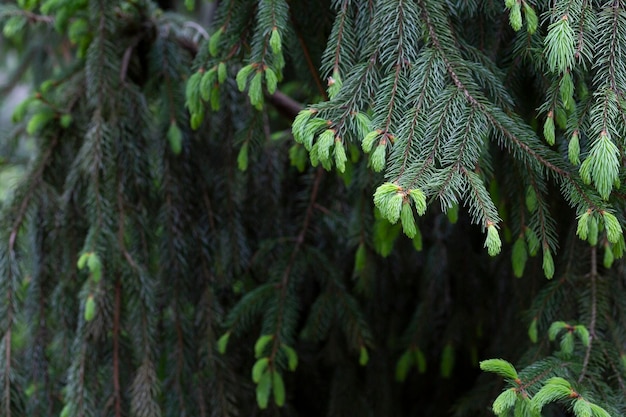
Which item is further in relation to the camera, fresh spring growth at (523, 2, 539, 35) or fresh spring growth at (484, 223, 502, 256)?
fresh spring growth at (523, 2, 539, 35)

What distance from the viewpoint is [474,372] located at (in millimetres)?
2936

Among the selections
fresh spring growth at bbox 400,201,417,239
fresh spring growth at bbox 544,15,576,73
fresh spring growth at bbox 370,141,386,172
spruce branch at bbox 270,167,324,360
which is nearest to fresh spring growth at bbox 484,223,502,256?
fresh spring growth at bbox 400,201,417,239

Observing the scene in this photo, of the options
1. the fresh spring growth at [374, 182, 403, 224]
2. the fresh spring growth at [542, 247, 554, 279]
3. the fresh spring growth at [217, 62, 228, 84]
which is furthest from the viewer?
the fresh spring growth at [217, 62, 228, 84]

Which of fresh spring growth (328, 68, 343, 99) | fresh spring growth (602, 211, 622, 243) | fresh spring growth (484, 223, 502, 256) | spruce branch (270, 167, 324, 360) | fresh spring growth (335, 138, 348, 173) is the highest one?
fresh spring growth (328, 68, 343, 99)

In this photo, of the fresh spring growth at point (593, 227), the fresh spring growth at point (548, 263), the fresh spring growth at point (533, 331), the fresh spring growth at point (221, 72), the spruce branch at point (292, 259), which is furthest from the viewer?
the spruce branch at point (292, 259)

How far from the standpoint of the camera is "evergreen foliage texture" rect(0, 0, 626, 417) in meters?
1.29

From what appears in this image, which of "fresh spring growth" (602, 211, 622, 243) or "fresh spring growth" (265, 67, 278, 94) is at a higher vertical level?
"fresh spring growth" (265, 67, 278, 94)

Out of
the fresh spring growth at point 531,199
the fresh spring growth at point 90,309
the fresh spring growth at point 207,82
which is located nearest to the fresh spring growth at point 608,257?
the fresh spring growth at point 531,199

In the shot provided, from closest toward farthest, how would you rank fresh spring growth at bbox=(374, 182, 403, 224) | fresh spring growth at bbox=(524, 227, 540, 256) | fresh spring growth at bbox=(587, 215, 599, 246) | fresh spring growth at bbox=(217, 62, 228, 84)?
fresh spring growth at bbox=(374, 182, 403, 224) < fresh spring growth at bbox=(587, 215, 599, 246) < fresh spring growth at bbox=(524, 227, 540, 256) < fresh spring growth at bbox=(217, 62, 228, 84)

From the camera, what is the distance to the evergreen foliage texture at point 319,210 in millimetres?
1288

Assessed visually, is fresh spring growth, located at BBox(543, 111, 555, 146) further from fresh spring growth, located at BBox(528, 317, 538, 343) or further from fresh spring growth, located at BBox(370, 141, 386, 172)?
fresh spring growth, located at BBox(528, 317, 538, 343)

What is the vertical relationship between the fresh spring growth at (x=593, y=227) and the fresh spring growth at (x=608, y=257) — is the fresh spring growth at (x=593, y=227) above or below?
above

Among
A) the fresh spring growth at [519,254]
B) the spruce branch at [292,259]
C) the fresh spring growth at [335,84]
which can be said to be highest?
the fresh spring growth at [335,84]

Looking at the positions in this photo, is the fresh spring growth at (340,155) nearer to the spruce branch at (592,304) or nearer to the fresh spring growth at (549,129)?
the fresh spring growth at (549,129)
